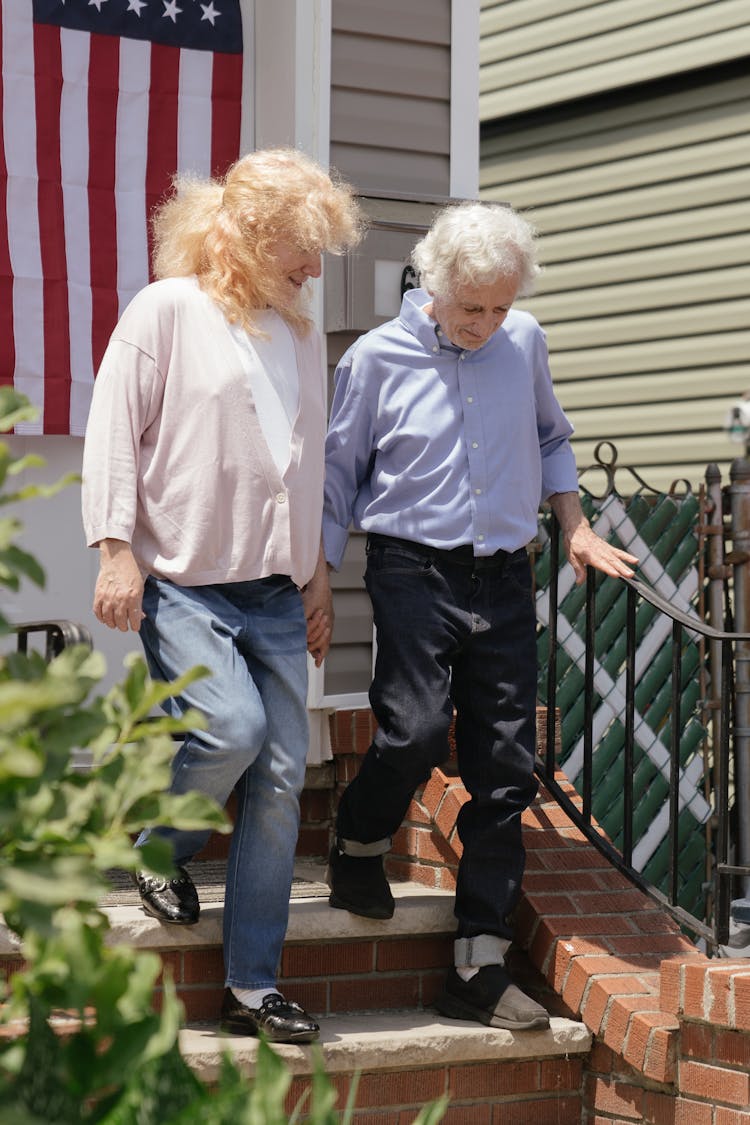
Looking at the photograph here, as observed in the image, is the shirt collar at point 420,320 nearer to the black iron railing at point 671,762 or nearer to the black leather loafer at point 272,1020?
the black iron railing at point 671,762

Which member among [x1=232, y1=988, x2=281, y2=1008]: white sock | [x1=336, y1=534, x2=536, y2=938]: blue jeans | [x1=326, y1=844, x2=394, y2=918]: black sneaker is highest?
[x1=336, y1=534, x2=536, y2=938]: blue jeans

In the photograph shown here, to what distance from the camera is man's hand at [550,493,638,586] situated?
358 centimetres

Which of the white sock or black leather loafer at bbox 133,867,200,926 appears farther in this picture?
black leather loafer at bbox 133,867,200,926

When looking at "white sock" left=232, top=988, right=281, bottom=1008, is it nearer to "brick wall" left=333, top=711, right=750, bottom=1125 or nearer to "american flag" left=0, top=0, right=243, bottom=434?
"brick wall" left=333, top=711, right=750, bottom=1125

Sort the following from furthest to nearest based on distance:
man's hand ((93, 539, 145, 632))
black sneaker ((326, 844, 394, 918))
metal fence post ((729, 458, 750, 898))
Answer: metal fence post ((729, 458, 750, 898)) → black sneaker ((326, 844, 394, 918)) → man's hand ((93, 539, 145, 632))

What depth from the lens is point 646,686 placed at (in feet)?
18.9

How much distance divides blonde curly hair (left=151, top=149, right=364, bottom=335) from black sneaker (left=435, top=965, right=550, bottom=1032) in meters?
1.51

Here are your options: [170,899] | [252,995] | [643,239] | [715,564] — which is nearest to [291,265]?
[170,899]

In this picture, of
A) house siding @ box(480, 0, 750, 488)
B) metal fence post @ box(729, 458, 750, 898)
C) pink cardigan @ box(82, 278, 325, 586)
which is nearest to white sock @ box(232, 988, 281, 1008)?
pink cardigan @ box(82, 278, 325, 586)

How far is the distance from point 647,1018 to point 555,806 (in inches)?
33.6

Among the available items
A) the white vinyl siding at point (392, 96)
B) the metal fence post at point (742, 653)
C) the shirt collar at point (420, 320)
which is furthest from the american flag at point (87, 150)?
the metal fence post at point (742, 653)

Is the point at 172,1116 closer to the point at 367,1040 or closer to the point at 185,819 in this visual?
the point at 185,819

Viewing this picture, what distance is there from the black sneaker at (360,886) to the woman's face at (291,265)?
4.28 feet

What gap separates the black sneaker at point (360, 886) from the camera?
363 cm
